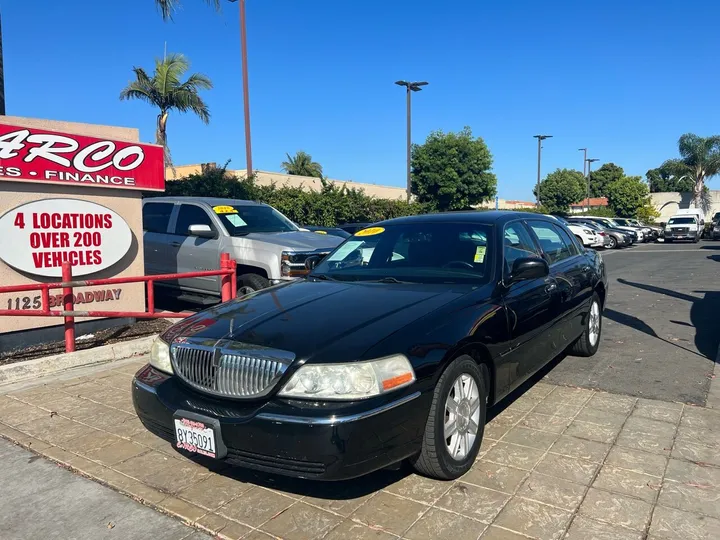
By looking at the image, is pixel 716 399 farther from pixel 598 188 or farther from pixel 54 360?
pixel 598 188

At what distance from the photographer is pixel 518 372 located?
4.18m

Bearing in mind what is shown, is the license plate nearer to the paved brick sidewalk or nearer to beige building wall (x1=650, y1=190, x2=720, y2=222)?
the paved brick sidewalk

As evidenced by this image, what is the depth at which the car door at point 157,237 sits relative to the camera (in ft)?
30.2

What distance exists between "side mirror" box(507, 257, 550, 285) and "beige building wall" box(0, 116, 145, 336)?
5.19 m

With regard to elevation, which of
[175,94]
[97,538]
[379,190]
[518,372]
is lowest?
[97,538]

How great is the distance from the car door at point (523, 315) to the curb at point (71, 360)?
14.1 feet

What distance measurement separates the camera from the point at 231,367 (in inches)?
120

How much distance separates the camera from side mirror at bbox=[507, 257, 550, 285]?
13.4 ft

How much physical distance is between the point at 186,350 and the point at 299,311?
2.31ft

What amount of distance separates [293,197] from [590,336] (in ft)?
43.1

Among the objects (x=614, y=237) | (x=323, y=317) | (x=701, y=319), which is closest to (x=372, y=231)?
(x=323, y=317)

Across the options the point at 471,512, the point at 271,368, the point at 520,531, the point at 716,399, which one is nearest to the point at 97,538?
the point at 271,368

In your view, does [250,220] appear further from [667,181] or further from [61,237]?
[667,181]

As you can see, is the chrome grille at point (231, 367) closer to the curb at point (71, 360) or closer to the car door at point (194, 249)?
the curb at point (71, 360)
